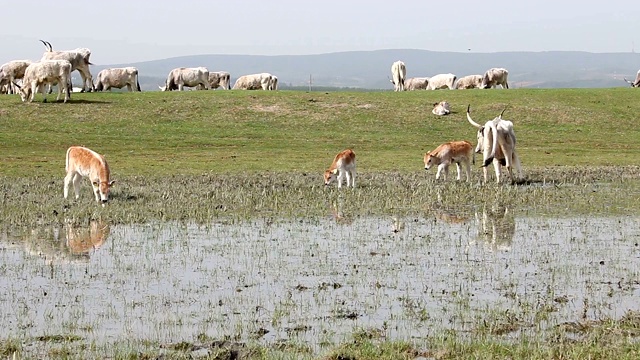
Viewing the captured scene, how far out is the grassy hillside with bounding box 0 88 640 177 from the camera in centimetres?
3086

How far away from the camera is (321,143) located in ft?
119

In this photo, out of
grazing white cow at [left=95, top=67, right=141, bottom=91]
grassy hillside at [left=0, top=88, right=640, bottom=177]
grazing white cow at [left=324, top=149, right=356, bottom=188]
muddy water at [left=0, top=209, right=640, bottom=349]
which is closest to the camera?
muddy water at [left=0, top=209, right=640, bottom=349]

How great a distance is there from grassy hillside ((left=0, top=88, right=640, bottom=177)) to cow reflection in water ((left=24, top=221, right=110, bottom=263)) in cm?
1030

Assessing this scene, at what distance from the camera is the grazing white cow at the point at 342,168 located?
904 inches

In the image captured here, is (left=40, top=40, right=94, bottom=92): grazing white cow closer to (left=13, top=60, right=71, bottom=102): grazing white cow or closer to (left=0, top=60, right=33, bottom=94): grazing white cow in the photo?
(left=0, top=60, right=33, bottom=94): grazing white cow

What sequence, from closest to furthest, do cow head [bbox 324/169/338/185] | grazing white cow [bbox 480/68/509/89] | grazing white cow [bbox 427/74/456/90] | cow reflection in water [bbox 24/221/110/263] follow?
cow reflection in water [bbox 24/221/110/263]
cow head [bbox 324/169/338/185]
grazing white cow [bbox 480/68/509/89]
grazing white cow [bbox 427/74/456/90]

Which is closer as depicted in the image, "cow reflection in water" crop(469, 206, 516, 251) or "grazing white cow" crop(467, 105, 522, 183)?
"cow reflection in water" crop(469, 206, 516, 251)

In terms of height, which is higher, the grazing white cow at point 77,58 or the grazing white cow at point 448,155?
the grazing white cow at point 77,58

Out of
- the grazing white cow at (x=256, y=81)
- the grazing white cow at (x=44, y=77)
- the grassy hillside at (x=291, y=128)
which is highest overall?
the grazing white cow at (x=44, y=77)

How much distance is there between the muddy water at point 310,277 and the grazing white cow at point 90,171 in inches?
114

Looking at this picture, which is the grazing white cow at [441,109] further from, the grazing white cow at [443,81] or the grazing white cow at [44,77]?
the grazing white cow at [443,81]

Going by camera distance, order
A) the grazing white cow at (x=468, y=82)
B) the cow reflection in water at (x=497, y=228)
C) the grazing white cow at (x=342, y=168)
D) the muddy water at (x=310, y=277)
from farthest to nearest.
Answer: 1. the grazing white cow at (x=468, y=82)
2. the grazing white cow at (x=342, y=168)
3. the cow reflection in water at (x=497, y=228)
4. the muddy water at (x=310, y=277)

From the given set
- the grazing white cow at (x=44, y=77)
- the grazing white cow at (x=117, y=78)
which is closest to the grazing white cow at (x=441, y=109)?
the grazing white cow at (x=44, y=77)

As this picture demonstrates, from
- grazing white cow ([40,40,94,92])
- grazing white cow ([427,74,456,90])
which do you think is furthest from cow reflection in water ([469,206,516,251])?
grazing white cow ([427,74,456,90])
